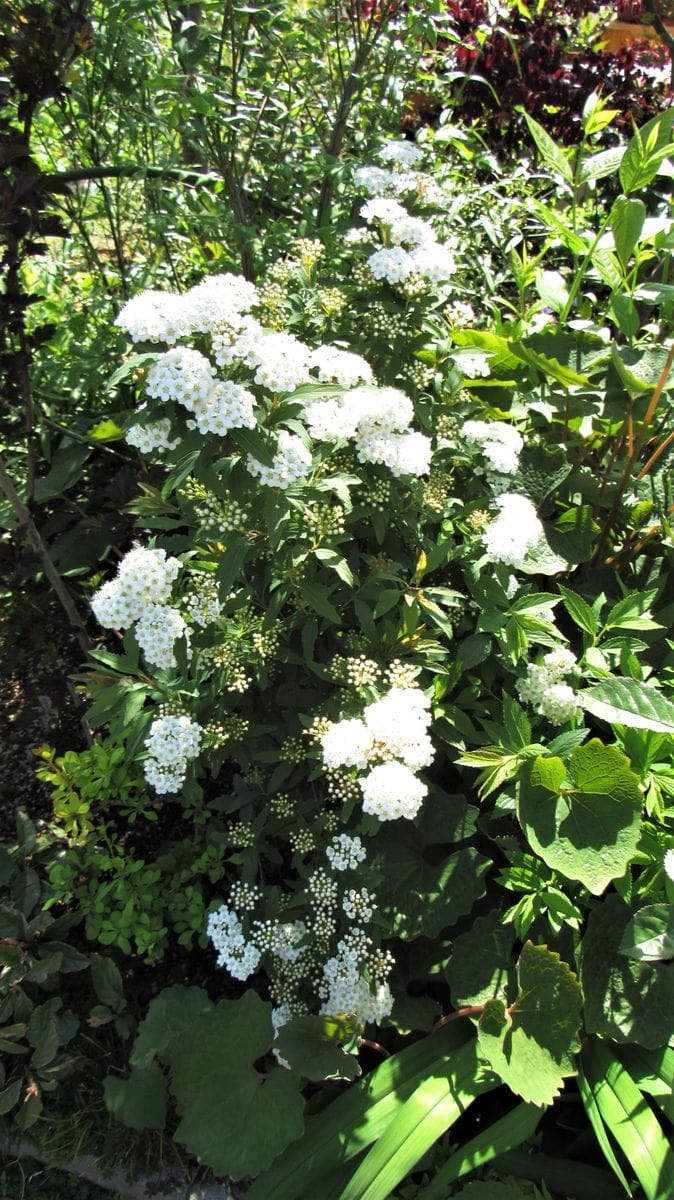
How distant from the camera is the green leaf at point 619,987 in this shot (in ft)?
5.37

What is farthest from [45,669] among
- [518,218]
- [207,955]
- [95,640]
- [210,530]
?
Result: [518,218]

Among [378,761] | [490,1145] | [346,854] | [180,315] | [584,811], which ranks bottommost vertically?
[490,1145]

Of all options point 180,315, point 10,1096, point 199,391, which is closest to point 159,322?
point 180,315

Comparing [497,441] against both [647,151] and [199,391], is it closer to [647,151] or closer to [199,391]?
[647,151]

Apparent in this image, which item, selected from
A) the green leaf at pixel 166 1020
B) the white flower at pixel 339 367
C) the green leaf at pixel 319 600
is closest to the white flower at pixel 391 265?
the white flower at pixel 339 367

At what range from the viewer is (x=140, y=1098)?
1.79 meters

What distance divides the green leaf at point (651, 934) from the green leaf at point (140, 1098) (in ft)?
3.31

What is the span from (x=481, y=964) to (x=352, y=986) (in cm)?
28

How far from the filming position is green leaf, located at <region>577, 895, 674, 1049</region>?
1638mm

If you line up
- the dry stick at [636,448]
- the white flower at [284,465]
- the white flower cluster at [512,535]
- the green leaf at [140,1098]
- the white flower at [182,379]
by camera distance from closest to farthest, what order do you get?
1. the white flower at [182,379]
2. the white flower at [284,465]
3. the white flower cluster at [512,535]
4. the green leaf at [140,1098]
5. the dry stick at [636,448]

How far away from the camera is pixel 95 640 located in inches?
103

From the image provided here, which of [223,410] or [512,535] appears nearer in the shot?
[223,410]

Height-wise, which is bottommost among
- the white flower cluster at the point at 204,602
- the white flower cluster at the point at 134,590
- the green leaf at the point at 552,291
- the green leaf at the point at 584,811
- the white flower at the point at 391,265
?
the green leaf at the point at 584,811

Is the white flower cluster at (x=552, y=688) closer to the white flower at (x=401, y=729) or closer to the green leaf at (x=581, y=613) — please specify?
the green leaf at (x=581, y=613)
